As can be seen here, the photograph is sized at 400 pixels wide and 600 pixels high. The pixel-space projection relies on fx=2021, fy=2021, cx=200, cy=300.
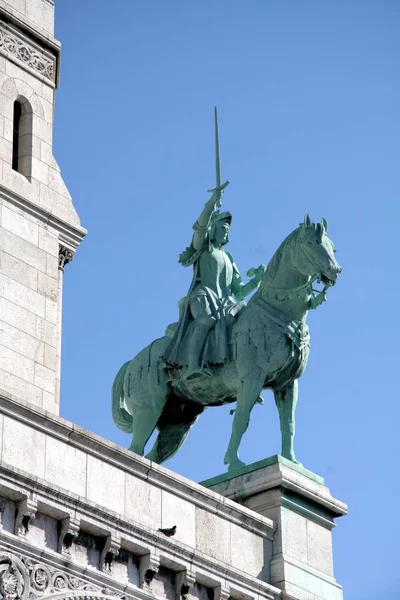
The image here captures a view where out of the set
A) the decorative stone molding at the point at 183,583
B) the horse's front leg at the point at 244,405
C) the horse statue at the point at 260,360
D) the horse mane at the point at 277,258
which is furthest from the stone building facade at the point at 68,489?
the horse mane at the point at 277,258

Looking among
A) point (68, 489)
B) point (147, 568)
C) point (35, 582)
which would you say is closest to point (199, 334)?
point (147, 568)

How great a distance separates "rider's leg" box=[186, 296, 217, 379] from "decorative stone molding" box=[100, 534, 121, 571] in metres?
5.52

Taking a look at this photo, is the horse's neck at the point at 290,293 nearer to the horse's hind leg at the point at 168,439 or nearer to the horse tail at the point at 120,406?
the horse's hind leg at the point at 168,439

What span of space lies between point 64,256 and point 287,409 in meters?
4.59

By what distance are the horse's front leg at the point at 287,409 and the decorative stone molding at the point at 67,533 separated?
20.0 feet

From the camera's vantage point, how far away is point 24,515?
24531mm

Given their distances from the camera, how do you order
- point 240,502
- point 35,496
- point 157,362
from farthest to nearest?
point 157,362 < point 240,502 < point 35,496

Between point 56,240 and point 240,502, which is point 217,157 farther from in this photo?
point 240,502

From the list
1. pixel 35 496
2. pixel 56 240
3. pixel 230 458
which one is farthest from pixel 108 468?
pixel 56 240

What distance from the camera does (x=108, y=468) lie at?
2634 cm

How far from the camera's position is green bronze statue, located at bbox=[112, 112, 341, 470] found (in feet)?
100

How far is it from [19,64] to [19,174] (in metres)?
2.00

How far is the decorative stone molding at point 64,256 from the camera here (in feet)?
107

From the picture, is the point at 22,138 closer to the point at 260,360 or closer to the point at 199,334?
the point at 199,334
